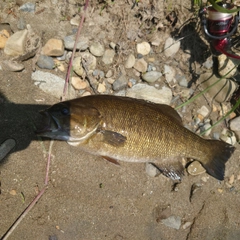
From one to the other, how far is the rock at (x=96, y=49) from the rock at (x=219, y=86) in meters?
1.49

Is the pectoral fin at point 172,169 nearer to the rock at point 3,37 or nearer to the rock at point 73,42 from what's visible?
the rock at point 73,42

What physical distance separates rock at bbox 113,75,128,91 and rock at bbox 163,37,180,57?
0.74 meters

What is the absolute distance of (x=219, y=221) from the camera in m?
4.32

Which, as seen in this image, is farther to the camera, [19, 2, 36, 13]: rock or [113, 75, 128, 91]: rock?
[113, 75, 128, 91]: rock

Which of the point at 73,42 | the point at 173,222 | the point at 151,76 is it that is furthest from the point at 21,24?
the point at 173,222

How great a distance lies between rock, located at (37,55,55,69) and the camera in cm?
380

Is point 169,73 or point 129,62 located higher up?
point 129,62

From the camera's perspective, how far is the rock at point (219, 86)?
14.7ft

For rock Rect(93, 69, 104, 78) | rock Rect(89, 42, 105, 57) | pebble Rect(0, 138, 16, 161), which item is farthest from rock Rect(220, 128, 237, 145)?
pebble Rect(0, 138, 16, 161)

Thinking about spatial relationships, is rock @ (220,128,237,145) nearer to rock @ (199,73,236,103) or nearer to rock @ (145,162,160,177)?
rock @ (199,73,236,103)

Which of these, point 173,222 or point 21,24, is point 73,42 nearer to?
point 21,24

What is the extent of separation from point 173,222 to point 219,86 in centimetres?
198

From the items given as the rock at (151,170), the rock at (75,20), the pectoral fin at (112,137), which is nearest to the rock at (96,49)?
the rock at (75,20)

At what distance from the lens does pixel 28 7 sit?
3820mm
